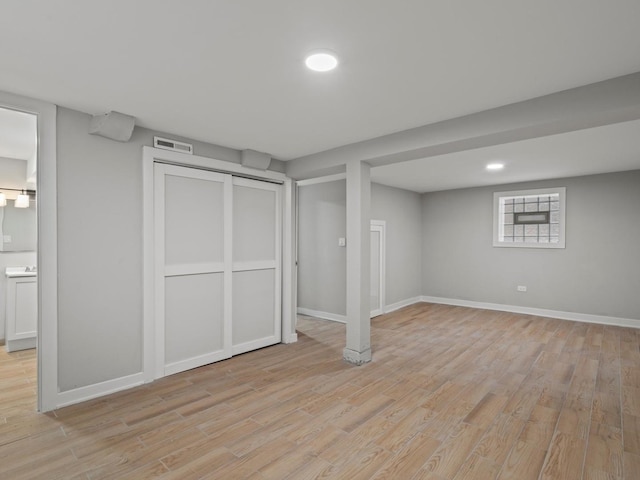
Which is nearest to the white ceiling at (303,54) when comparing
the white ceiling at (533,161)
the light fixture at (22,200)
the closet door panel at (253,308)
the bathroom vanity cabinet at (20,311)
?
the white ceiling at (533,161)

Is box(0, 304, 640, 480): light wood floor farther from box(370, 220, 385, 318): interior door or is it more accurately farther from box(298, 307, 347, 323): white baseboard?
box(370, 220, 385, 318): interior door

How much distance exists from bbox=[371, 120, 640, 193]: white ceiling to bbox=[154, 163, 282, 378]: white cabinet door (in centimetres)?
212

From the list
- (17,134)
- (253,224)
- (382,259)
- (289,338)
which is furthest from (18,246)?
(382,259)

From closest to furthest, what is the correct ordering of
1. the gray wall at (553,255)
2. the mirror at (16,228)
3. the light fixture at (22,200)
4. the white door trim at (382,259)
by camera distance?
the mirror at (16,228) → the light fixture at (22,200) → the gray wall at (553,255) → the white door trim at (382,259)

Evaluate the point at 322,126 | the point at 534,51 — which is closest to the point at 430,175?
the point at 322,126

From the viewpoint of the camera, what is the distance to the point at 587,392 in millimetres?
3125

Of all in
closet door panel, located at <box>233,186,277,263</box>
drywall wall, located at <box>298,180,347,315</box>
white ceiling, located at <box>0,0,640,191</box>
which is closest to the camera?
white ceiling, located at <box>0,0,640,191</box>

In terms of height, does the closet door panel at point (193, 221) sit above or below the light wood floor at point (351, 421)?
above

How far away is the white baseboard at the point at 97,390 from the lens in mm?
2824

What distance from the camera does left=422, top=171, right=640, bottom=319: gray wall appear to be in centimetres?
552

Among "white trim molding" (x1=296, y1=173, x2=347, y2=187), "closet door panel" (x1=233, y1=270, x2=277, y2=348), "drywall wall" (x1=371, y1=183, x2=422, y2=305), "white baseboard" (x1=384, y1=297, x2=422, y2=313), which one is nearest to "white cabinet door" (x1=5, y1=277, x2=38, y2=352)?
"closet door panel" (x1=233, y1=270, x2=277, y2=348)

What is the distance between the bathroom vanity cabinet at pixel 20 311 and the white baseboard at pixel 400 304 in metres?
5.37

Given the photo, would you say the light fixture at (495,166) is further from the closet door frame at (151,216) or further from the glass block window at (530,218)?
the closet door frame at (151,216)

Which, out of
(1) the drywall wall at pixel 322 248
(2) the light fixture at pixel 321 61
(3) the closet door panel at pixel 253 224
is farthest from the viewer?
(1) the drywall wall at pixel 322 248
